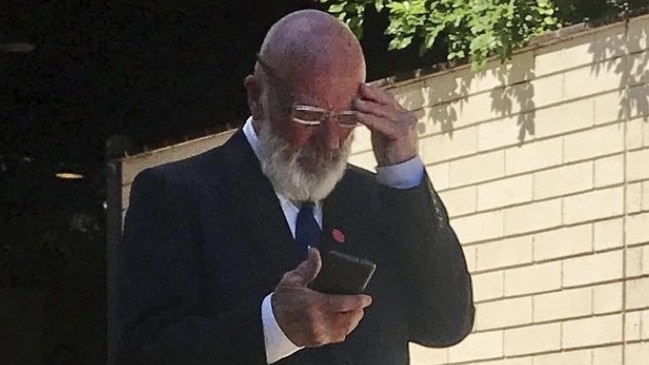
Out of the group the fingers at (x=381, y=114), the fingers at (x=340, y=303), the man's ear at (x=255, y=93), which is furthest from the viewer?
the man's ear at (x=255, y=93)

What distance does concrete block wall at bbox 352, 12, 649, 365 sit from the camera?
504 cm

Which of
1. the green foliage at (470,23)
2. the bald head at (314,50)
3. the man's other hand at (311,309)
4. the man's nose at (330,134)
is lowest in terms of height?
the green foliage at (470,23)

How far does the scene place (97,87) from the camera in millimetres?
10008

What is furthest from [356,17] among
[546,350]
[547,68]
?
[546,350]

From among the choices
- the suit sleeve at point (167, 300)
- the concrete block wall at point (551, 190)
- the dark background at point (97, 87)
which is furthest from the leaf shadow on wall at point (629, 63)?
the suit sleeve at point (167, 300)

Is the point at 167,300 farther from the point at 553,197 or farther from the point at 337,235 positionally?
the point at 553,197

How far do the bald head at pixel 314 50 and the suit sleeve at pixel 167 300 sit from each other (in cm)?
26

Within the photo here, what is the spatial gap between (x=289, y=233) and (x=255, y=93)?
0.23m

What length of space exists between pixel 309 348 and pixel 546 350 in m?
2.86

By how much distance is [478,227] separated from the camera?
5555mm

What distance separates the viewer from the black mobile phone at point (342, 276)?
2.38 meters

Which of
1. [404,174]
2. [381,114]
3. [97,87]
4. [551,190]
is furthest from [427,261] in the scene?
[97,87]

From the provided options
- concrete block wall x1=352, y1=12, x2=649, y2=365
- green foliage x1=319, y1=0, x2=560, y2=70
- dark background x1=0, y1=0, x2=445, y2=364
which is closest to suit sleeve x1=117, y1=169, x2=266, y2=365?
concrete block wall x1=352, y1=12, x2=649, y2=365

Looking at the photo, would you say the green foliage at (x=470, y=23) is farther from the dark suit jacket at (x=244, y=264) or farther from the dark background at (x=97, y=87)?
the dark suit jacket at (x=244, y=264)
